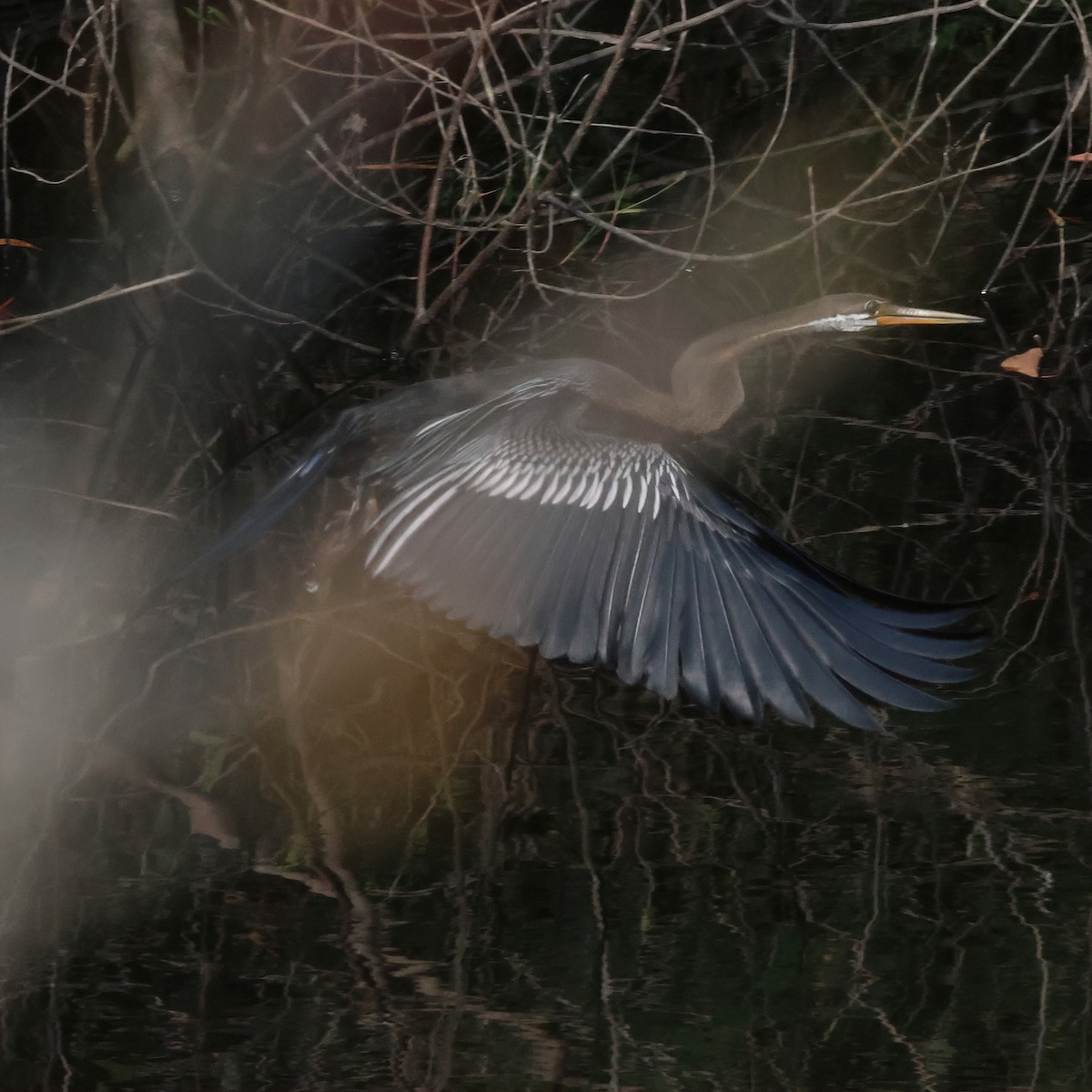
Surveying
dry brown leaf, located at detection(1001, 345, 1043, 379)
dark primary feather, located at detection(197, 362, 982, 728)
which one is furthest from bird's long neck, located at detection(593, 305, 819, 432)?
dry brown leaf, located at detection(1001, 345, 1043, 379)

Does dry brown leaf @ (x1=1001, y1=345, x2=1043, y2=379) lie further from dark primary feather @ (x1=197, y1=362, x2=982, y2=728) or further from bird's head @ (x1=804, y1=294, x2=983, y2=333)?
dark primary feather @ (x1=197, y1=362, x2=982, y2=728)

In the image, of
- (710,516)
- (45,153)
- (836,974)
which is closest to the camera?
(836,974)

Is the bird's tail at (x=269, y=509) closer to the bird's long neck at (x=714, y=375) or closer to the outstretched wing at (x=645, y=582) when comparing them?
the outstretched wing at (x=645, y=582)

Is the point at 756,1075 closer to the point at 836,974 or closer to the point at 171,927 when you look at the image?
the point at 836,974

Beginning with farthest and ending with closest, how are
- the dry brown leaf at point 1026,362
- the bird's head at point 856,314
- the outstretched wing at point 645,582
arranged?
the dry brown leaf at point 1026,362, the bird's head at point 856,314, the outstretched wing at point 645,582

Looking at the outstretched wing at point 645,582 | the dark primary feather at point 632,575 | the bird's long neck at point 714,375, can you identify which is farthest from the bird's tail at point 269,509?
the bird's long neck at point 714,375

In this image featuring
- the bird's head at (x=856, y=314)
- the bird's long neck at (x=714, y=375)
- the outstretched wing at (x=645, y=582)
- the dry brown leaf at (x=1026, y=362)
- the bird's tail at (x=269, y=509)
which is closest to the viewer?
the outstretched wing at (x=645, y=582)

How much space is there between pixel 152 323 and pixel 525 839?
12.8 feet

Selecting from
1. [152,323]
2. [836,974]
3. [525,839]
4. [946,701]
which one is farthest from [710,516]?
[152,323]

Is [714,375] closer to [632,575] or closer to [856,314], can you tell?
[856,314]

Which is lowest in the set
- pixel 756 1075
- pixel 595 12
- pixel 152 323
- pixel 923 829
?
pixel 756 1075

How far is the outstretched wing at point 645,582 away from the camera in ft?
10.0

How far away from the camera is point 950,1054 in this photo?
230cm

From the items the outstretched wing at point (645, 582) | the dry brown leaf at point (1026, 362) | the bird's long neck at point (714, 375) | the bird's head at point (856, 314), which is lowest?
the outstretched wing at point (645, 582)
